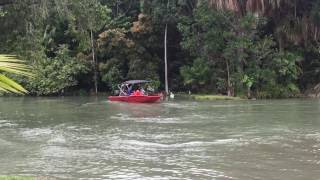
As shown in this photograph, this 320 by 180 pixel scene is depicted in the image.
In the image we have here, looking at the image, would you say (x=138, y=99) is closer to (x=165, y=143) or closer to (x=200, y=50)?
(x=200, y=50)

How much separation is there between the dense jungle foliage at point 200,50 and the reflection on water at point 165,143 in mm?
7705

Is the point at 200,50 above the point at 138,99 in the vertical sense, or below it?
above

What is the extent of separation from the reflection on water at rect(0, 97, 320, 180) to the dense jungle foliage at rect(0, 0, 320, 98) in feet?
25.3

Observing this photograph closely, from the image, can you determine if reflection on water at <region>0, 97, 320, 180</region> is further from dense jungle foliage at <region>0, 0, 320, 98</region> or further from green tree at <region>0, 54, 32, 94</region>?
green tree at <region>0, 54, 32, 94</region>

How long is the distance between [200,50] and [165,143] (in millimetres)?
20939

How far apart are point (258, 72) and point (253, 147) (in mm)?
19262

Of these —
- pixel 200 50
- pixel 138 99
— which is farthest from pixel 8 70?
pixel 200 50

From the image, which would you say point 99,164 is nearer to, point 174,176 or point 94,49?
point 174,176

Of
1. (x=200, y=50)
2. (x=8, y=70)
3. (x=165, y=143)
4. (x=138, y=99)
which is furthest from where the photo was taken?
(x=200, y=50)

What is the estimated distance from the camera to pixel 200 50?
1389 inches

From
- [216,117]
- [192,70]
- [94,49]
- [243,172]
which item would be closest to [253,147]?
[243,172]

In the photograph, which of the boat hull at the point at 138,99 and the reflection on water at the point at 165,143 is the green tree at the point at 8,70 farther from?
the boat hull at the point at 138,99

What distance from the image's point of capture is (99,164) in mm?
11711

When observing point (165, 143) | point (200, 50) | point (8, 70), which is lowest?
point (165, 143)
